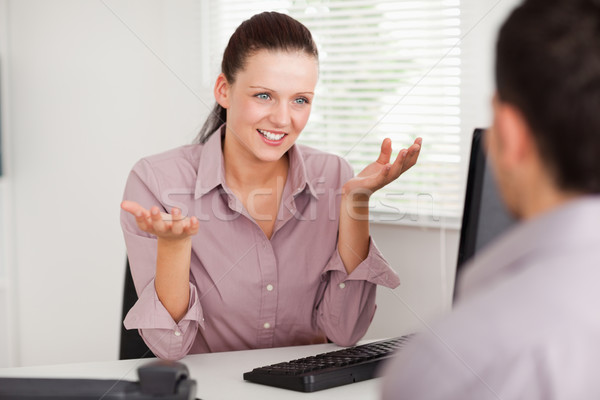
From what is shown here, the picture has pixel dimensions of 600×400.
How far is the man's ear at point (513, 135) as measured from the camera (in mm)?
565

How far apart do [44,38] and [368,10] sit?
4.58ft

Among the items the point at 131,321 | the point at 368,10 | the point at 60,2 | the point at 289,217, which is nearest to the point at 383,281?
the point at 289,217

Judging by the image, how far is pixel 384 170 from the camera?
150cm

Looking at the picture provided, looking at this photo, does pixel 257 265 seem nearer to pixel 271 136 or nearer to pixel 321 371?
pixel 271 136

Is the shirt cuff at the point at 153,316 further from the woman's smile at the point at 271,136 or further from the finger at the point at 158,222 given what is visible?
the woman's smile at the point at 271,136

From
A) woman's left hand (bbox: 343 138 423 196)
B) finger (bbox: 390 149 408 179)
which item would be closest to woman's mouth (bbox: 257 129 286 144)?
woman's left hand (bbox: 343 138 423 196)

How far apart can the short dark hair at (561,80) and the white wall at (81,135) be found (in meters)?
2.11

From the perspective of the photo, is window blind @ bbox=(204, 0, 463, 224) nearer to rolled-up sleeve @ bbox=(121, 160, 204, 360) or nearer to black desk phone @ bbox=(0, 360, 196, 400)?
rolled-up sleeve @ bbox=(121, 160, 204, 360)

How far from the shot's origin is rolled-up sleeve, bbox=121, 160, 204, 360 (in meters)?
1.49

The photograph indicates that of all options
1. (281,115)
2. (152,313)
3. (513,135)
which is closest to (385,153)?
(281,115)

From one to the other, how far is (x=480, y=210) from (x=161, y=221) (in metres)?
0.57

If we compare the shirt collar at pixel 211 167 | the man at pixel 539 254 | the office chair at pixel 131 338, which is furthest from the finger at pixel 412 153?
the man at pixel 539 254

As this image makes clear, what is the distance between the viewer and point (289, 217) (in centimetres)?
173

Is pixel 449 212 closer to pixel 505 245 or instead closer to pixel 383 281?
pixel 383 281
